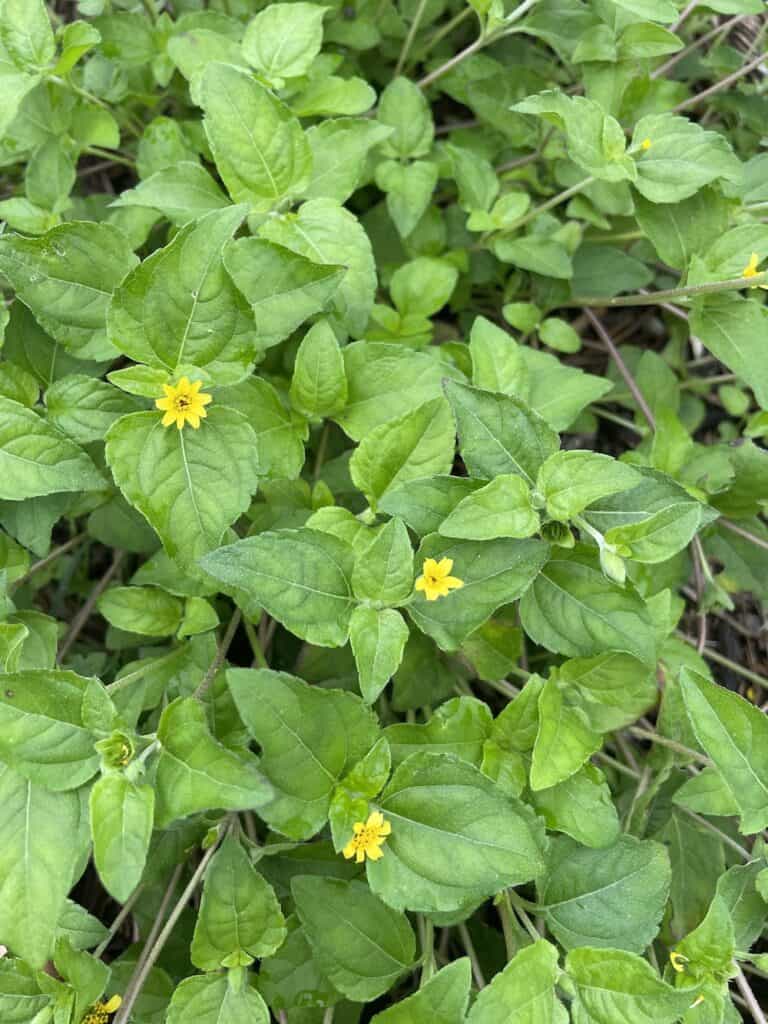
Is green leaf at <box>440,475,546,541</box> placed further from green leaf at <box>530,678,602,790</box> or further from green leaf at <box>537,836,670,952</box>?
green leaf at <box>537,836,670,952</box>

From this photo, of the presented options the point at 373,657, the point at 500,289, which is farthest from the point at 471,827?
the point at 500,289

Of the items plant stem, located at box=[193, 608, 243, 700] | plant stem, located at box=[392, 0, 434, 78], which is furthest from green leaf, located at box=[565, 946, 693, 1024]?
plant stem, located at box=[392, 0, 434, 78]

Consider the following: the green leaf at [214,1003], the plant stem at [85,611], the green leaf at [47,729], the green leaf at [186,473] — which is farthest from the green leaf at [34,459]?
the green leaf at [214,1003]

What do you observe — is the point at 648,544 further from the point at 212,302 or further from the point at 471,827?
the point at 212,302

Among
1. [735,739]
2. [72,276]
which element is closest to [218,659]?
[72,276]

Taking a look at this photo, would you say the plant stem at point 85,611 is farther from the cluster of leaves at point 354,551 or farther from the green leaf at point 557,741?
Result: the green leaf at point 557,741
